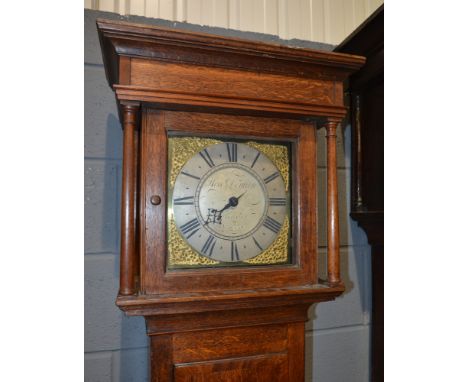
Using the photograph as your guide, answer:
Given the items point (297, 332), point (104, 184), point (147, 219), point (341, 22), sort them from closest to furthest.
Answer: point (147, 219) → point (297, 332) → point (104, 184) → point (341, 22)

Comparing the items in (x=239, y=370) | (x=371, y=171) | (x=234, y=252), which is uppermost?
(x=371, y=171)

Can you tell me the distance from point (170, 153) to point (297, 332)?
53 cm

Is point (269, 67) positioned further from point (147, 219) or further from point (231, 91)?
point (147, 219)

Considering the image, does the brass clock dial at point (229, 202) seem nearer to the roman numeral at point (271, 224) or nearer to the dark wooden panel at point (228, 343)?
the roman numeral at point (271, 224)

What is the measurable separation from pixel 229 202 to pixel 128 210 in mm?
215

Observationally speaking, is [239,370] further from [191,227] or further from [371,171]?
[371,171]

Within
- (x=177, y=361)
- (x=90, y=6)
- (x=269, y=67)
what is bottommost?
(x=177, y=361)

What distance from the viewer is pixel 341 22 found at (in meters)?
1.17

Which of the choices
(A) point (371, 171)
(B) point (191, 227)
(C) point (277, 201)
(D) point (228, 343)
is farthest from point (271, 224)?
(A) point (371, 171)

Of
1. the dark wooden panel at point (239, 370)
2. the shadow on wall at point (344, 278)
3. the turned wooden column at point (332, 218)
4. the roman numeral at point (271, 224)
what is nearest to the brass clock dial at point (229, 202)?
the roman numeral at point (271, 224)

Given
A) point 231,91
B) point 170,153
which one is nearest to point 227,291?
point 170,153

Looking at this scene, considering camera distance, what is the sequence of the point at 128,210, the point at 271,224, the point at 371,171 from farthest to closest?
the point at 371,171 < the point at 271,224 < the point at 128,210

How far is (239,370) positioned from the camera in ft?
2.53

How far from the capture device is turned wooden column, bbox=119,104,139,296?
2.14 ft
